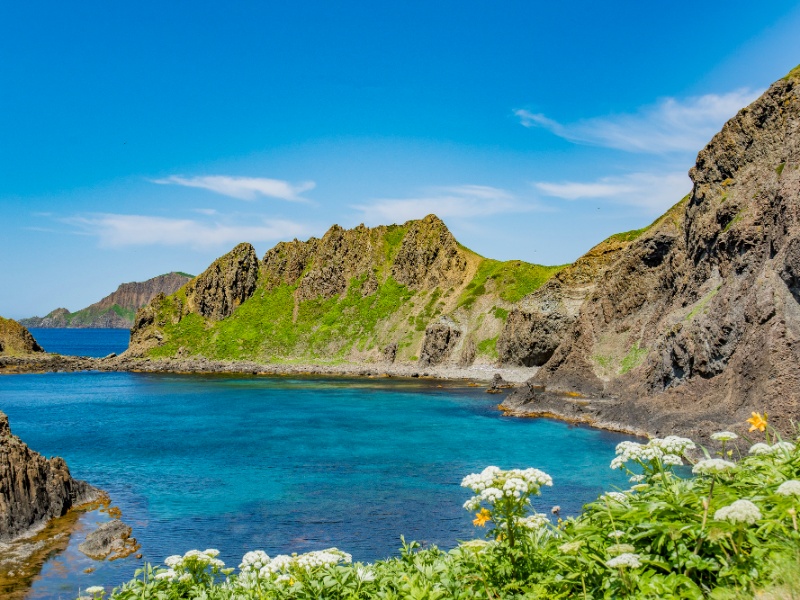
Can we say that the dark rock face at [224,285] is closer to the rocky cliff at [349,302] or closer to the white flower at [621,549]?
the rocky cliff at [349,302]

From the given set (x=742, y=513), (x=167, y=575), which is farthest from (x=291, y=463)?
(x=742, y=513)

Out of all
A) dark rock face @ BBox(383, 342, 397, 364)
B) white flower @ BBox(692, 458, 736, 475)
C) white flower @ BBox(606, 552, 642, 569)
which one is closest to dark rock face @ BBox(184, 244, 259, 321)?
dark rock face @ BBox(383, 342, 397, 364)

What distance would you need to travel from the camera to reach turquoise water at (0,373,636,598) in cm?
3038

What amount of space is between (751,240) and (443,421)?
1441 inches

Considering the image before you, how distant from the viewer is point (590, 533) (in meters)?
8.55

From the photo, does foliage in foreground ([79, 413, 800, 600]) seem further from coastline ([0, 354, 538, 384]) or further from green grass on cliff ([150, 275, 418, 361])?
green grass on cliff ([150, 275, 418, 361])

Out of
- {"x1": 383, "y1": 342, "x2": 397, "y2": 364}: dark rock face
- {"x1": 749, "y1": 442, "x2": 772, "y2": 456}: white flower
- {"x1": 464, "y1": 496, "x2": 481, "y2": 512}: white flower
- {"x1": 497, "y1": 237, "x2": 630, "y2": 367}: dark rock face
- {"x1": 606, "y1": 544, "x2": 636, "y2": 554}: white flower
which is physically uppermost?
{"x1": 497, "y1": 237, "x2": 630, "y2": 367}: dark rock face

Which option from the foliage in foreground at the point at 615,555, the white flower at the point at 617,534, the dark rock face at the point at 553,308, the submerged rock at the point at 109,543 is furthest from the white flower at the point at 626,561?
the dark rock face at the point at 553,308

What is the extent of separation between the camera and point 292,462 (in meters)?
48.6

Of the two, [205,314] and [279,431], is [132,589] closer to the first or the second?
[279,431]

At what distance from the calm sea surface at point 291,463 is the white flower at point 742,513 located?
1041cm

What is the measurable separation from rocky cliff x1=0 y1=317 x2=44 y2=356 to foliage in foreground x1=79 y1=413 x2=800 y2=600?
587ft

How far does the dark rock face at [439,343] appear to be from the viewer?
5162 inches

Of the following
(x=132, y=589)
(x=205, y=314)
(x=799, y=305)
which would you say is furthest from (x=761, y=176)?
(x=205, y=314)
